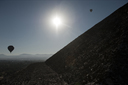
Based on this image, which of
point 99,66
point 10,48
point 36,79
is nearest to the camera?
point 99,66

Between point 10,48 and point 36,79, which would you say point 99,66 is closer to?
point 36,79

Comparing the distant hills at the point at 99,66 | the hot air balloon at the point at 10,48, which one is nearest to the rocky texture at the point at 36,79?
the distant hills at the point at 99,66

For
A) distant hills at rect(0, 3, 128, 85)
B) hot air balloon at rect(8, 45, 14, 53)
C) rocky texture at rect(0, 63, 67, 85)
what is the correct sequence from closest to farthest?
distant hills at rect(0, 3, 128, 85), rocky texture at rect(0, 63, 67, 85), hot air balloon at rect(8, 45, 14, 53)

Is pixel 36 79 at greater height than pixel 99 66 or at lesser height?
greater

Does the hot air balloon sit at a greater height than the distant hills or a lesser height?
greater

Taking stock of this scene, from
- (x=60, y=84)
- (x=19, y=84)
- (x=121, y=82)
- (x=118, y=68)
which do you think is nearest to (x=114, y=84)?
(x=121, y=82)

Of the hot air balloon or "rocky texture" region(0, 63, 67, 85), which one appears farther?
the hot air balloon

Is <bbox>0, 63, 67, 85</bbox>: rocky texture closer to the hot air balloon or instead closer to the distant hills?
the distant hills

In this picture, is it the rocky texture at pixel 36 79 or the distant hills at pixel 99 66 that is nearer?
the distant hills at pixel 99 66

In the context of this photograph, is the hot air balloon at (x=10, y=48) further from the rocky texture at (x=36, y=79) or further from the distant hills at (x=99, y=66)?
the distant hills at (x=99, y=66)

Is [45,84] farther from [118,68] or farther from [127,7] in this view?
[127,7]

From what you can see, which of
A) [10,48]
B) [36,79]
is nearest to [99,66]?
[36,79]

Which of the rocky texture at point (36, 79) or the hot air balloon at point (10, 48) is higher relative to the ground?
the hot air balloon at point (10, 48)

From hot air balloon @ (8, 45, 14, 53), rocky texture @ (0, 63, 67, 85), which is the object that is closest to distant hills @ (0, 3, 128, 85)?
rocky texture @ (0, 63, 67, 85)
